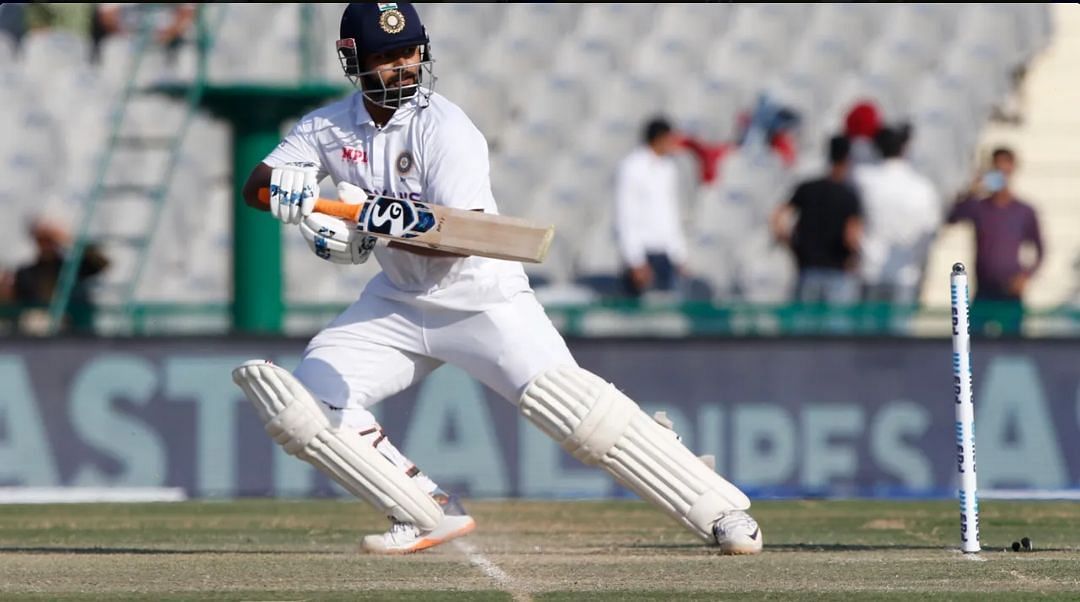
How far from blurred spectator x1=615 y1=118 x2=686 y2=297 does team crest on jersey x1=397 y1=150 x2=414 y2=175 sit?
5.59 meters

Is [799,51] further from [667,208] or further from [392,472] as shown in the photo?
[392,472]

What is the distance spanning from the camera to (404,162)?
255 inches

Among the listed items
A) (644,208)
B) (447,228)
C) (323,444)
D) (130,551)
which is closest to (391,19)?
(447,228)

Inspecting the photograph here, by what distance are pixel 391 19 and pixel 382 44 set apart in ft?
0.32

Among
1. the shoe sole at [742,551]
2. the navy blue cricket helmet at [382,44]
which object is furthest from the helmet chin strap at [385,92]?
the shoe sole at [742,551]

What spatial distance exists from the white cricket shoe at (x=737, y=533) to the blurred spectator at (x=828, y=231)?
16.1ft

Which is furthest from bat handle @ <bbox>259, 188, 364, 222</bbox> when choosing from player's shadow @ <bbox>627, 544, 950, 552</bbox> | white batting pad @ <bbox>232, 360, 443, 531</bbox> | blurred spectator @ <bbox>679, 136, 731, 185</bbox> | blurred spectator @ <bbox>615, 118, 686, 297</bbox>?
blurred spectator @ <bbox>679, 136, 731, 185</bbox>

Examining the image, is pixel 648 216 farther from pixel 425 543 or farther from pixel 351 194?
pixel 351 194

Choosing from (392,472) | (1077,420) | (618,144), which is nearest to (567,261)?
(618,144)

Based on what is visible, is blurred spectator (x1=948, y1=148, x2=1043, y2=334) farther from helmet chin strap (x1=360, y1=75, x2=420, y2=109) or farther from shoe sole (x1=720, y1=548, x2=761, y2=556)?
helmet chin strap (x1=360, y1=75, x2=420, y2=109)

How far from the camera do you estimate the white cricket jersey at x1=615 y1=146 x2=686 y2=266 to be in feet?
39.5

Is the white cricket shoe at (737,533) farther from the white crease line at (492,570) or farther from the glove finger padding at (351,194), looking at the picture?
the glove finger padding at (351,194)

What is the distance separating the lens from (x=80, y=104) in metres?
14.8

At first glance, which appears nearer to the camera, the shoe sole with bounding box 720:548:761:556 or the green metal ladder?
the shoe sole with bounding box 720:548:761:556
